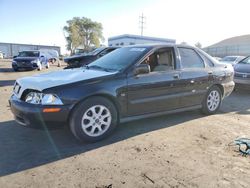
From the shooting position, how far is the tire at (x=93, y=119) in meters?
4.13

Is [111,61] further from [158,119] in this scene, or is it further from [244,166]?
[244,166]

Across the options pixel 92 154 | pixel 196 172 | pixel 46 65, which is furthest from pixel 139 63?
pixel 46 65

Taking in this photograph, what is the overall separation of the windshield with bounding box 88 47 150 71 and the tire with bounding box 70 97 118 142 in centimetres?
79

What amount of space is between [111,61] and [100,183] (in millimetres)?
2793

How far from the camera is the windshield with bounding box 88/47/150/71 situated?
4.88m

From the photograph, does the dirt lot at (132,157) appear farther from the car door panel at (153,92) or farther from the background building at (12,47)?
the background building at (12,47)

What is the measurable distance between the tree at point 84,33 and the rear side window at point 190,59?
220ft

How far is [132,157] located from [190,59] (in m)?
2.96

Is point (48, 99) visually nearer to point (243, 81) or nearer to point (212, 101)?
point (212, 101)

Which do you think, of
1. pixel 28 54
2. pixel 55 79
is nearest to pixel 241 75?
pixel 55 79

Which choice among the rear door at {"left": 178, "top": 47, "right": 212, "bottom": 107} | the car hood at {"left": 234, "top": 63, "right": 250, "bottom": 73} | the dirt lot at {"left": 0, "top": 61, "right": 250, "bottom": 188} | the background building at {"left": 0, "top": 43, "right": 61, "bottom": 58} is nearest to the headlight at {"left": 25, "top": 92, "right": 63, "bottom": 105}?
the dirt lot at {"left": 0, "top": 61, "right": 250, "bottom": 188}

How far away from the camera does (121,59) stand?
5.15m

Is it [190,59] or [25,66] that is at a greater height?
[190,59]

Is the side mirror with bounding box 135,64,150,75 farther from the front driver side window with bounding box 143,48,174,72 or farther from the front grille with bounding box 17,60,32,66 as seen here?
the front grille with bounding box 17,60,32,66
